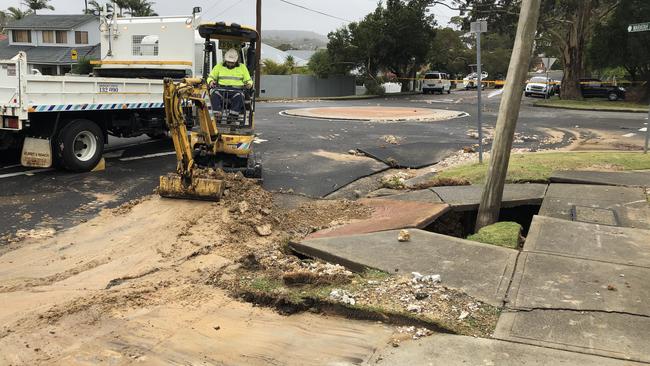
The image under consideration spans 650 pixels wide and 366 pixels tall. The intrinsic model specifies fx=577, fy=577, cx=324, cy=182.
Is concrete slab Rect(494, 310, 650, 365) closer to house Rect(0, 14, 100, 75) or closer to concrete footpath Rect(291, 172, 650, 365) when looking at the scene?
concrete footpath Rect(291, 172, 650, 365)

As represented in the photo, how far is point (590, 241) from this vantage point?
652 centimetres

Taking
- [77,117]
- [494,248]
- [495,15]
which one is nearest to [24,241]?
[77,117]

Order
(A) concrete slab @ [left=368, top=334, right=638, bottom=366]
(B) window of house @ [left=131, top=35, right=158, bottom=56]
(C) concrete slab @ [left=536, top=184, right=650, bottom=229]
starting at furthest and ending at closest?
(B) window of house @ [left=131, top=35, right=158, bottom=56] < (C) concrete slab @ [left=536, top=184, right=650, bottom=229] < (A) concrete slab @ [left=368, top=334, right=638, bottom=366]

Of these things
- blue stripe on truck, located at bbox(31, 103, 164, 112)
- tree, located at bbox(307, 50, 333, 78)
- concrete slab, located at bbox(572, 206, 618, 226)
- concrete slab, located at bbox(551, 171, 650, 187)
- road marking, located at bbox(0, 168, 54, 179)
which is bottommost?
concrete slab, located at bbox(572, 206, 618, 226)

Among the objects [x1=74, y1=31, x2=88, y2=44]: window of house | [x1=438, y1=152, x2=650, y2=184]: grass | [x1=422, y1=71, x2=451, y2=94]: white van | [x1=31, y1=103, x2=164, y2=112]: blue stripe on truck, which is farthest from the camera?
[x1=74, y1=31, x2=88, y2=44]: window of house

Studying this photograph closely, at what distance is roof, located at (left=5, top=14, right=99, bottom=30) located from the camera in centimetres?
5650

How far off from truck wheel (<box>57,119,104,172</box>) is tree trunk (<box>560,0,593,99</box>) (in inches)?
1352

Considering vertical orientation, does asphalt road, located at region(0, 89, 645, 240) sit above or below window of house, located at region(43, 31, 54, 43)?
below

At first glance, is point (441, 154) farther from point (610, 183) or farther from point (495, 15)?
point (495, 15)

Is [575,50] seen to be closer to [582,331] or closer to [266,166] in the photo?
[266,166]

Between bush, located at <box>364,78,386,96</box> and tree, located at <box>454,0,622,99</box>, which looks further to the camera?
bush, located at <box>364,78,386,96</box>

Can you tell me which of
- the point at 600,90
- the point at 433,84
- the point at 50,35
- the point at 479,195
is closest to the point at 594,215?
the point at 479,195

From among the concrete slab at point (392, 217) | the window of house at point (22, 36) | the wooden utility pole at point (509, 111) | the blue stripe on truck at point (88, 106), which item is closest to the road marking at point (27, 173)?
the blue stripe on truck at point (88, 106)

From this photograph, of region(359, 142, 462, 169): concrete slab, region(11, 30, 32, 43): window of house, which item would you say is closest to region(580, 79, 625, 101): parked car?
region(359, 142, 462, 169): concrete slab
